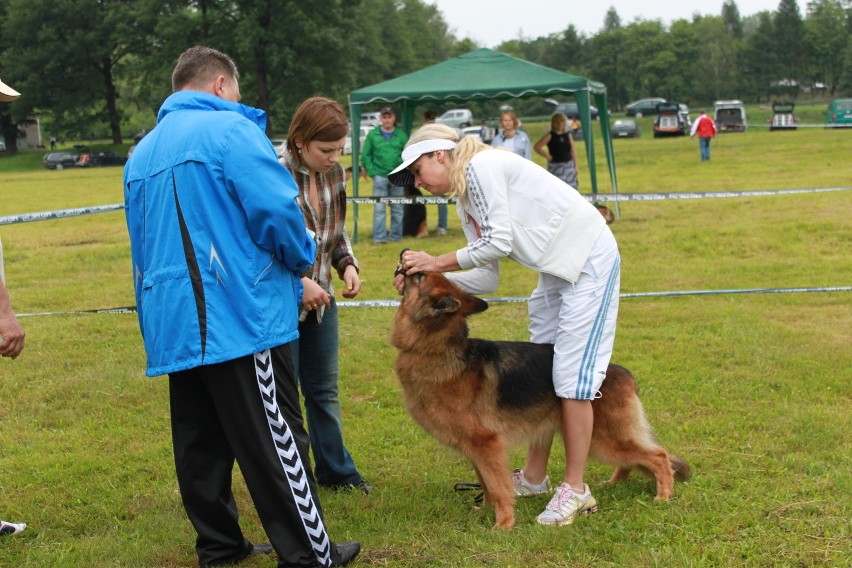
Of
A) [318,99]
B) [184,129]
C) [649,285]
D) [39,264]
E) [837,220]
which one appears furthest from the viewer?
[837,220]

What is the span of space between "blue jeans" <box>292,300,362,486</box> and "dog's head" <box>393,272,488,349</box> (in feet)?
1.54

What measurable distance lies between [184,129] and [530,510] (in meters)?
2.50

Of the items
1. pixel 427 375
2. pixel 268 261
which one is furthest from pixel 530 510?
pixel 268 261

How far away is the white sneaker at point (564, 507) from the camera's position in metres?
4.06

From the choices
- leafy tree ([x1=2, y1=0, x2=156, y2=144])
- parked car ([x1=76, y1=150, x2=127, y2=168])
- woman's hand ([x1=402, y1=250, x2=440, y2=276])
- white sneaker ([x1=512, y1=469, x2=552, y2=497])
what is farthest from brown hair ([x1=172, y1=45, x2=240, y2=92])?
leafy tree ([x1=2, y1=0, x2=156, y2=144])

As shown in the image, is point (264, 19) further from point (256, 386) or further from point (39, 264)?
point (256, 386)

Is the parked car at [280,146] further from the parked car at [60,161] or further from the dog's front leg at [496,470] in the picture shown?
the parked car at [60,161]

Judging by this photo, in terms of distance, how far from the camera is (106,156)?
5041 centimetres

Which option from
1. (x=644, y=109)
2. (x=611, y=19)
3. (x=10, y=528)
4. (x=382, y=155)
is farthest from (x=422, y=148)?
(x=611, y=19)

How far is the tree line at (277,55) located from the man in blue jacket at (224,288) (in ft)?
172

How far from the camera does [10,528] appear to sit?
413 cm

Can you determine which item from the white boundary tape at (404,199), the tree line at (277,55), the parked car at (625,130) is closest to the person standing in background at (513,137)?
the white boundary tape at (404,199)

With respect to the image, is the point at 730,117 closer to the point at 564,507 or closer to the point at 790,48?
the point at 790,48

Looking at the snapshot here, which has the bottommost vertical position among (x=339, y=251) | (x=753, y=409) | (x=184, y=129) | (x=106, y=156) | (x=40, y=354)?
(x=753, y=409)
